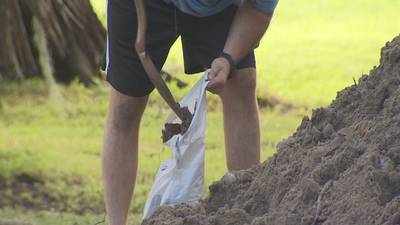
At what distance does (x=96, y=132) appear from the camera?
8.59 meters

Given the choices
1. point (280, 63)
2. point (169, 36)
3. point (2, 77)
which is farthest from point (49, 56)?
point (169, 36)

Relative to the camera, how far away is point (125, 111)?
490 centimetres

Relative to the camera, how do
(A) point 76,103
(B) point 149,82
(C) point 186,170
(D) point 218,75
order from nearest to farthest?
(C) point 186,170, (D) point 218,75, (B) point 149,82, (A) point 76,103

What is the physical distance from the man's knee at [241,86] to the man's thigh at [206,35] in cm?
3

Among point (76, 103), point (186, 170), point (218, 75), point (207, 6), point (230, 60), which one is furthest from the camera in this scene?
point (76, 103)

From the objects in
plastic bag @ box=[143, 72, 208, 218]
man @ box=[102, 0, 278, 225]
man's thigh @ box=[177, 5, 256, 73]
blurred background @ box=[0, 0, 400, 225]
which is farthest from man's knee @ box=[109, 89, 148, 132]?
Answer: blurred background @ box=[0, 0, 400, 225]

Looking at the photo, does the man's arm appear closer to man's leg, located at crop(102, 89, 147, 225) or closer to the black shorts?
the black shorts

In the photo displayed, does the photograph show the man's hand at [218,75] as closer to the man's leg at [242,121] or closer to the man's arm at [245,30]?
the man's arm at [245,30]

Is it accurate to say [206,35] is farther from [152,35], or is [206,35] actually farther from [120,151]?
[120,151]

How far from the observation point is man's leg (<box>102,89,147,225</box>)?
4.91 metres

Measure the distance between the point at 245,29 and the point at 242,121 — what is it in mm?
509

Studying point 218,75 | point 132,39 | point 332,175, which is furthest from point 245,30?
point 332,175

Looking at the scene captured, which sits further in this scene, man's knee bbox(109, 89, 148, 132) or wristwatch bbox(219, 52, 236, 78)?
man's knee bbox(109, 89, 148, 132)

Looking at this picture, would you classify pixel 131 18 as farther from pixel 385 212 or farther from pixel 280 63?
pixel 280 63
